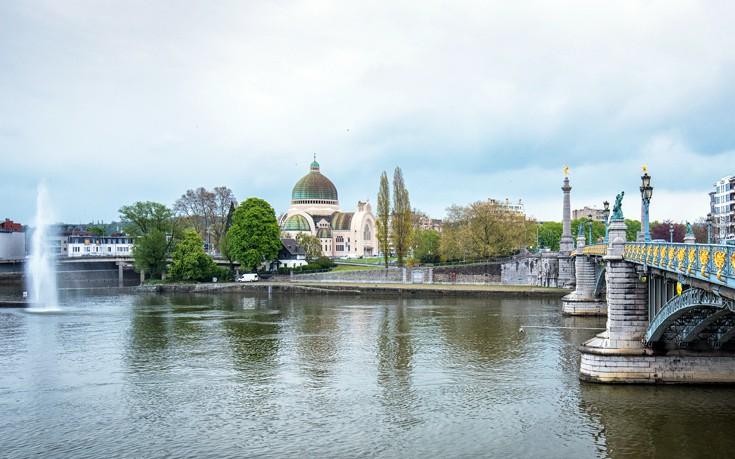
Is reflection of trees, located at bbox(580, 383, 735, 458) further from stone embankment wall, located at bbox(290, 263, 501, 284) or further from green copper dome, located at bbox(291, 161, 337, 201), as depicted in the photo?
green copper dome, located at bbox(291, 161, 337, 201)

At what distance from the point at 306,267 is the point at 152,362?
63640 millimetres

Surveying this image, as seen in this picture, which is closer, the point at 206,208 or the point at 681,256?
the point at 681,256

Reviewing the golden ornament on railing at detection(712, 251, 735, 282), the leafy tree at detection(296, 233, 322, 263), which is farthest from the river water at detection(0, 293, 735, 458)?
the leafy tree at detection(296, 233, 322, 263)

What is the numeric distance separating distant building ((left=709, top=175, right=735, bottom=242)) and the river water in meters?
55.5

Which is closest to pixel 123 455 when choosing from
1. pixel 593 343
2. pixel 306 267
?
pixel 593 343

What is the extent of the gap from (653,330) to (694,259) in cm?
730

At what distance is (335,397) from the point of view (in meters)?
29.3

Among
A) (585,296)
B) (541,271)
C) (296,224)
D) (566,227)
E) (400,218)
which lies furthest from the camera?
(296,224)

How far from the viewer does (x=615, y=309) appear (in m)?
29.7

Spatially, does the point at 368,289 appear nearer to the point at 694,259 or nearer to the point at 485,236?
the point at 485,236

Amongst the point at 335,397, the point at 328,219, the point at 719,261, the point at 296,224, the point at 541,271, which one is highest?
the point at 328,219

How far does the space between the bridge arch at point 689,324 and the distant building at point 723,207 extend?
70.5 m

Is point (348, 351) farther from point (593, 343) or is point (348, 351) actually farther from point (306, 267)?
point (306, 267)

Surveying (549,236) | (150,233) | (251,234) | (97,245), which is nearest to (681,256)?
(251,234)
